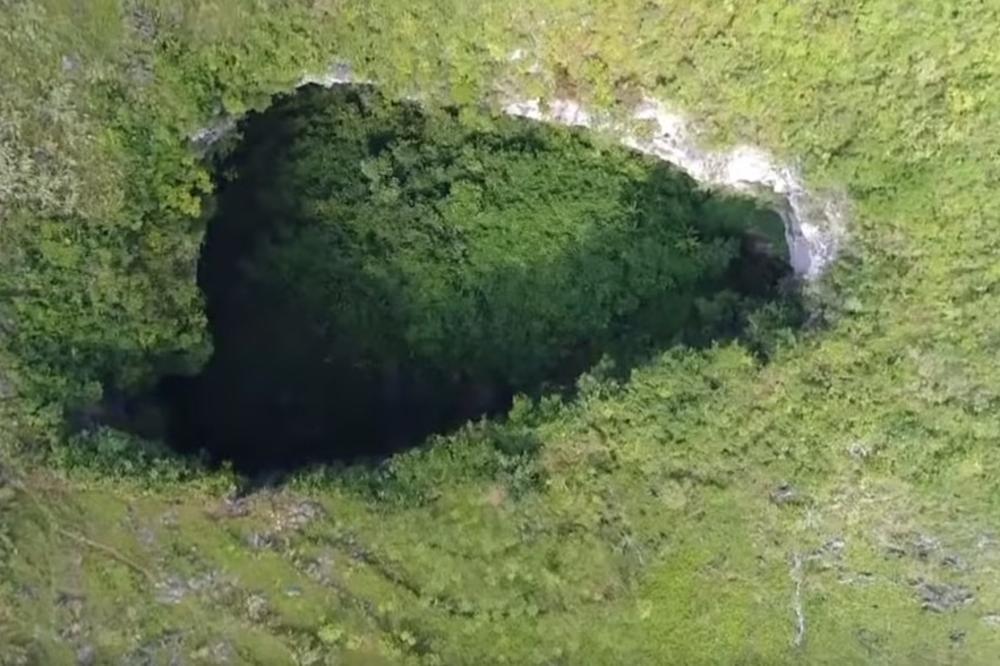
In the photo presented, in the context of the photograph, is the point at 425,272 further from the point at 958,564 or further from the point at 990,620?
the point at 990,620

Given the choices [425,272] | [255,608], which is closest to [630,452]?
[425,272]

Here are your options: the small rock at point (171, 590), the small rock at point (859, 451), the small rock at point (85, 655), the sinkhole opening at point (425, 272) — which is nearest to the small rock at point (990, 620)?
the small rock at point (859, 451)

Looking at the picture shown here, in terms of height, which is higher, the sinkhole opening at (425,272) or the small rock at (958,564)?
the sinkhole opening at (425,272)

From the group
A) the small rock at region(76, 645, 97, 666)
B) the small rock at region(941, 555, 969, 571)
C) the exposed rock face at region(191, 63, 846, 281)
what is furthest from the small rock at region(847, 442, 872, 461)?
the small rock at region(76, 645, 97, 666)

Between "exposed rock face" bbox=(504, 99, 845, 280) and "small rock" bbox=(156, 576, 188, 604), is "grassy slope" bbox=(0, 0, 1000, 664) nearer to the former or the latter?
"small rock" bbox=(156, 576, 188, 604)

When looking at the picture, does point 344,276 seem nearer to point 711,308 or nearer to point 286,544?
point 286,544

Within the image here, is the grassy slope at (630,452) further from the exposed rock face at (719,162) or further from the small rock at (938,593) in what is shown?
the exposed rock face at (719,162)
